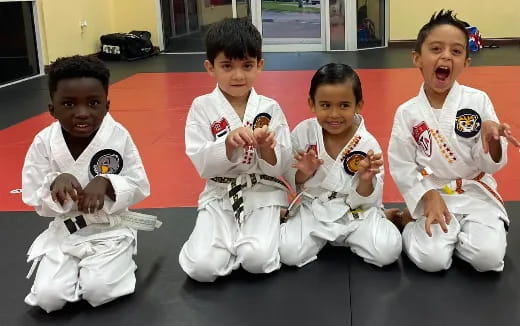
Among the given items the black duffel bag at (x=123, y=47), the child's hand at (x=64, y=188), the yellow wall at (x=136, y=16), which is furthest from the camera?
the yellow wall at (x=136, y=16)

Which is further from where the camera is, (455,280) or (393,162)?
(393,162)

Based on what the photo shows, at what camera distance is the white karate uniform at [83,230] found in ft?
7.45

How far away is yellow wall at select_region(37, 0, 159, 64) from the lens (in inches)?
391

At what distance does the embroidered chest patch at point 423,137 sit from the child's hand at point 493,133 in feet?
0.78

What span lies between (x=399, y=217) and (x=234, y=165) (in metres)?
0.96

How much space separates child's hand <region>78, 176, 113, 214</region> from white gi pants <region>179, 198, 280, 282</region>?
1.57ft

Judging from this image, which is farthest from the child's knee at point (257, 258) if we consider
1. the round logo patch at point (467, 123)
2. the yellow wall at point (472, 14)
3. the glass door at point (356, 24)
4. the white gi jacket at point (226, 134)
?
the yellow wall at point (472, 14)

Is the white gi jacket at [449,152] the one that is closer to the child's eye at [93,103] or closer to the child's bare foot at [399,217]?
the child's bare foot at [399,217]

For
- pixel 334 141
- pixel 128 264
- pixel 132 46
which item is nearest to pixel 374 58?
pixel 132 46

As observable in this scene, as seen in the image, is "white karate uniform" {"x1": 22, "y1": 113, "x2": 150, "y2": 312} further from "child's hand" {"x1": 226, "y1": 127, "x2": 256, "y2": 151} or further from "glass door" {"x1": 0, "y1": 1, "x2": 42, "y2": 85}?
"glass door" {"x1": 0, "y1": 1, "x2": 42, "y2": 85}

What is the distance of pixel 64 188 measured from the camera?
2217 mm

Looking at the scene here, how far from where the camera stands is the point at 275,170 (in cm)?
263

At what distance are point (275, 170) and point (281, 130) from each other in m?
0.20

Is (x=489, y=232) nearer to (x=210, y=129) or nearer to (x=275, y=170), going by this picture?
(x=275, y=170)
